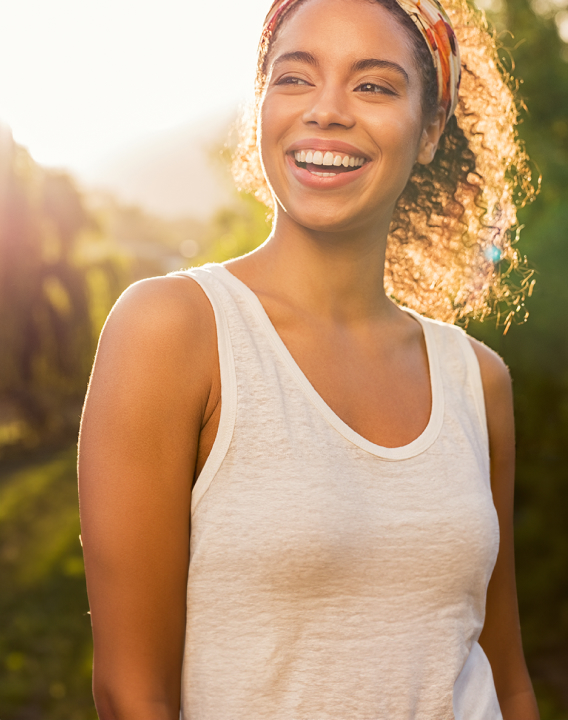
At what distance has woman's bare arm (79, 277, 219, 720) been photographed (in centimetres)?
129

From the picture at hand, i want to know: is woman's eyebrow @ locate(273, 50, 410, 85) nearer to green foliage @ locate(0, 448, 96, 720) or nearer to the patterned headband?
the patterned headband

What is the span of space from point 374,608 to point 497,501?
1.93 feet

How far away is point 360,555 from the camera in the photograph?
4.54 ft

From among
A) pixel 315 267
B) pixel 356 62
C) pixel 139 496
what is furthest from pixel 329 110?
pixel 139 496

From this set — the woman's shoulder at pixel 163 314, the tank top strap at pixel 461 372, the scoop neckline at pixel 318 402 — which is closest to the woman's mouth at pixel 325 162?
the scoop neckline at pixel 318 402

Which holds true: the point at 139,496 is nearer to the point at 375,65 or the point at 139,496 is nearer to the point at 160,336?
the point at 160,336

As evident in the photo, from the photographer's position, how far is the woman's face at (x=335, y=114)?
1.57m

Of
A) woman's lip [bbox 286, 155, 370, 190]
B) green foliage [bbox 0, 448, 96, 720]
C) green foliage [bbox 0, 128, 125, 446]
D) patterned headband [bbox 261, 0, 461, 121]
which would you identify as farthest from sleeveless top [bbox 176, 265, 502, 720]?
green foliage [bbox 0, 128, 125, 446]

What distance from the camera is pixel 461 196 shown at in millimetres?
2285

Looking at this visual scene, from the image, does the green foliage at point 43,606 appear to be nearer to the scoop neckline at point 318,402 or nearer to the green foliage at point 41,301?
the green foliage at point 41,301

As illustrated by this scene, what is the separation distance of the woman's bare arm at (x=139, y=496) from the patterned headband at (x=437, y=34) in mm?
755

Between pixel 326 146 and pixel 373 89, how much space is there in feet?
0.57

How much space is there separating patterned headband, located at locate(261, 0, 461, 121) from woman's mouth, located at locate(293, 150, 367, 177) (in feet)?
1.11

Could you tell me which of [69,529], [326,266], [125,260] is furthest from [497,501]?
[125,260]
